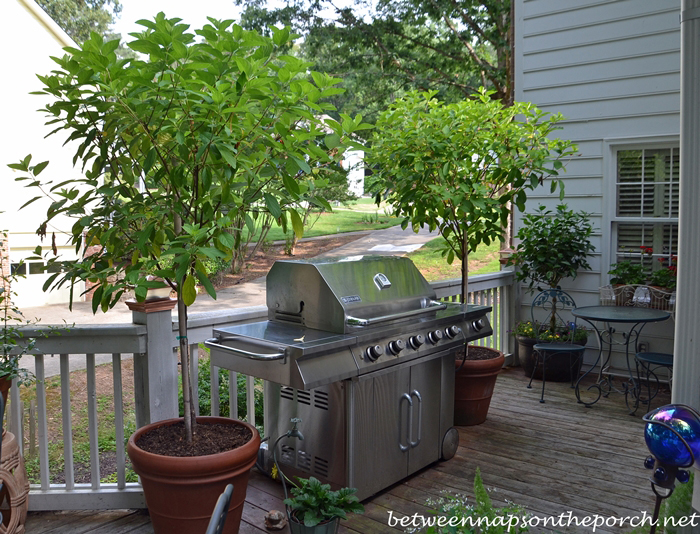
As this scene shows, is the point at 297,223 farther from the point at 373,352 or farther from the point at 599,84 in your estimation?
the point at 599,84

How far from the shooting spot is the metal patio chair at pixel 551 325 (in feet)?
17.1

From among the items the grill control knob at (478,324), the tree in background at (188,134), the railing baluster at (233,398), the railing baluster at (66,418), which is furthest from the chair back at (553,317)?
the railing baluster at (66,418)

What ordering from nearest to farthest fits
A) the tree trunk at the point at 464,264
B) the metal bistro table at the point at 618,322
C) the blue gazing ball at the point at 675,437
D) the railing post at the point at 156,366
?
1. the blue gazing ball at the point at 675,437
2. the railing post at the point at 156,366
3. the tree trunk at the point at 464,264
4. the metal bistro table at the point at 618,322

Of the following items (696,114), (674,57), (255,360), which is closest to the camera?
(696,114)

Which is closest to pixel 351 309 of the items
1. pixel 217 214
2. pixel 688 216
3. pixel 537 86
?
pixel 217 214

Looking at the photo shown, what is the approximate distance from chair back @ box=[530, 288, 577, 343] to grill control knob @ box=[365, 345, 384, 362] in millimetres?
2781

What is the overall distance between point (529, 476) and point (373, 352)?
1.32m

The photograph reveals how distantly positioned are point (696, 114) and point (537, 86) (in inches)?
184

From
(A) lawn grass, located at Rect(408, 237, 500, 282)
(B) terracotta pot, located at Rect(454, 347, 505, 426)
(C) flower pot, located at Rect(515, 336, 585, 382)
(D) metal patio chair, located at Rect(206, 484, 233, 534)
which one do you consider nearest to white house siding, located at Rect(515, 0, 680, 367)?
(C) flower pot, located at Rect(515, 336, 585, 382)

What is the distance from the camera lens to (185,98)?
7.22 ft

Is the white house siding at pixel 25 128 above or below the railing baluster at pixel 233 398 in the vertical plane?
above

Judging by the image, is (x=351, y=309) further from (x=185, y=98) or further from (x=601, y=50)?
(x=601, y=50)

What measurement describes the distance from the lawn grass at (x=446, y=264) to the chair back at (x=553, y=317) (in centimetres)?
671

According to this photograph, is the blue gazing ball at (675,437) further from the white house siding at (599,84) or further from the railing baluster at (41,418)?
the white house siding at (599,84)
